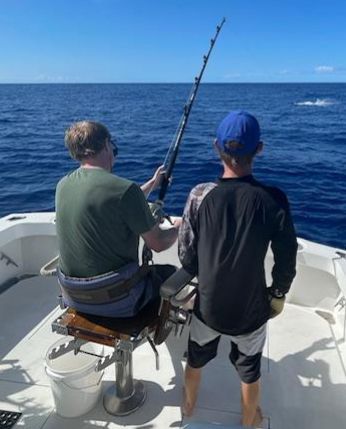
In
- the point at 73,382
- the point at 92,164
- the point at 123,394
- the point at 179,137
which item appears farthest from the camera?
the point at 179,137

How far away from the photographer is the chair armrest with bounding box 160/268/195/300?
2018 millimetres

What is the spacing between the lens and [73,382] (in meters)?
2.26

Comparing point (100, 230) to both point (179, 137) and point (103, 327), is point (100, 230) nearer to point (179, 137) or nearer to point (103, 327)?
point (103, 327)

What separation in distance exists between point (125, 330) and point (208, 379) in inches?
39.3

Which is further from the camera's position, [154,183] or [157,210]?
[154,183]

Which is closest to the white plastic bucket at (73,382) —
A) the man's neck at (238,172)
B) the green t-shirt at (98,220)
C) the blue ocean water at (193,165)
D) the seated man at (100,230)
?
the seated man at (100,230)

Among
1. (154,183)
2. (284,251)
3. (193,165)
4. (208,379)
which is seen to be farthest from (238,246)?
(193,165)

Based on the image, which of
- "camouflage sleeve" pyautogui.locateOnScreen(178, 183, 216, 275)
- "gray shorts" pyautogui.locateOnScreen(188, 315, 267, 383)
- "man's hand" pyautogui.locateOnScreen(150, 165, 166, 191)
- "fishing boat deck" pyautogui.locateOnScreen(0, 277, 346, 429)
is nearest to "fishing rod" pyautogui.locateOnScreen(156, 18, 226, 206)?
"man's hand" pyautogui.locateOnScreen(150, 165, 166, 191)

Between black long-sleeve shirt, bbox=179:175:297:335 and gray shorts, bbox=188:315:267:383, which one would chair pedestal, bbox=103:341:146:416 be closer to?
gray shorts, bbox=188:315:267:383

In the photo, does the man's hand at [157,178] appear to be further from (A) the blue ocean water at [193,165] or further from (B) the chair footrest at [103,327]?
(A) the blue ocean water at [193,165]


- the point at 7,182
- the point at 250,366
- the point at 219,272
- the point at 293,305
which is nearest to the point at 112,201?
the point at 219,272

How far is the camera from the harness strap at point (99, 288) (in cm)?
202

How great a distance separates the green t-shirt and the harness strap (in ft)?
0.14

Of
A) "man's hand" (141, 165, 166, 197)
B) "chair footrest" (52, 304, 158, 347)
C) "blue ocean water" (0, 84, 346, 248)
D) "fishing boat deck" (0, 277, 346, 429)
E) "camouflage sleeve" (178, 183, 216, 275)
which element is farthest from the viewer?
"blue ocean water" (0, 84, 346, 248)
